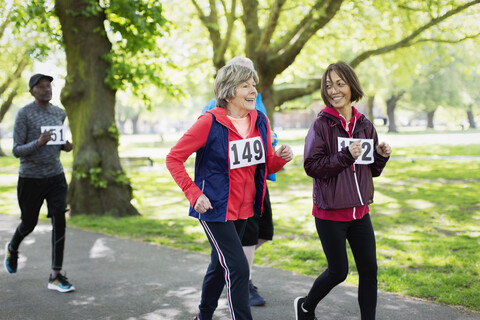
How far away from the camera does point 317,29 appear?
1405cm

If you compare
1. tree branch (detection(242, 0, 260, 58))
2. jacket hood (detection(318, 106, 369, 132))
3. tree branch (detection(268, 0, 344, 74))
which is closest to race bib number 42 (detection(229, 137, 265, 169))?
jacket hood (detection(318, 106, 369, 132))

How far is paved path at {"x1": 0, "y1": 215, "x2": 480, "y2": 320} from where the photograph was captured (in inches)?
178

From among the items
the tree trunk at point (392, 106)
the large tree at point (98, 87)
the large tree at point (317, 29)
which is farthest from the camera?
the tree trunk at point (392, 106)

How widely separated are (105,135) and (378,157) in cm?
720

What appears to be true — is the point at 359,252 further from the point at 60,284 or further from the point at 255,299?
the point at 60,284

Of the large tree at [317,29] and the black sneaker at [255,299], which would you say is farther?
the large tree at [317,29]

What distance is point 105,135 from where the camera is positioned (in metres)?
10.0

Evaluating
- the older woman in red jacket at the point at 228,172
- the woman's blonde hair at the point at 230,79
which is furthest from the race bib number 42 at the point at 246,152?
the woman's blonde hair at the point at 230,79

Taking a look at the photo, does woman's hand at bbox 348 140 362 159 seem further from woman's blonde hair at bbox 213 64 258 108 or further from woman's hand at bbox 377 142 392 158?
woman's blonde hair at bbox 213 64 258 108

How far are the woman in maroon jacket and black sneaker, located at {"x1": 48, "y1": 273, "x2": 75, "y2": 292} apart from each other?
2.76 m

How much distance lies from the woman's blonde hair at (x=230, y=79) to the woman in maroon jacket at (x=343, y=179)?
0.63 meters

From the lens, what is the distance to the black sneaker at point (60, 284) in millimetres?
5285

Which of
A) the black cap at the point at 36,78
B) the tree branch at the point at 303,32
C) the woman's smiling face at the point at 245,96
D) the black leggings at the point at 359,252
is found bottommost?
the black leggings at the point at 359,252

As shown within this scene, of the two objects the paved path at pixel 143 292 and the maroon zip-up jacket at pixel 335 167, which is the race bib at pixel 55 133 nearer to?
the paved path at pixel 143 292
